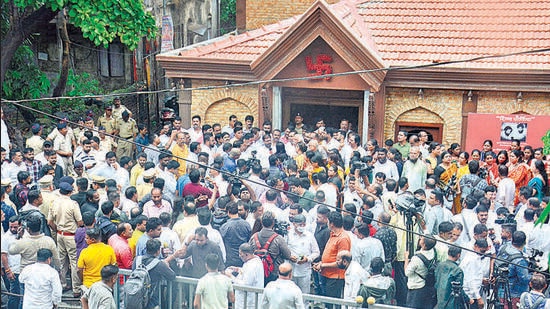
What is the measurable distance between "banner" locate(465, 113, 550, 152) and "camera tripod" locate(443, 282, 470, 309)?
24.1ft

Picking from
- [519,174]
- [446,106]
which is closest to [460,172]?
[519,174]

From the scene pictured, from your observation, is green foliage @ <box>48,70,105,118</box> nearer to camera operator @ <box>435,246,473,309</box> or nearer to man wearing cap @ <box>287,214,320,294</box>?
man wearing cap @ <box>287,214,320,294</box>

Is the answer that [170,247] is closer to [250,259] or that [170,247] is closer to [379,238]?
[250,259]

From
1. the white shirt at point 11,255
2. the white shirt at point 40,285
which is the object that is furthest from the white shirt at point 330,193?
the white shirt at point 11,255

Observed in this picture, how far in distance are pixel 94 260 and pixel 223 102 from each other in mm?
9421

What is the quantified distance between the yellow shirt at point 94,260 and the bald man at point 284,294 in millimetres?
1993

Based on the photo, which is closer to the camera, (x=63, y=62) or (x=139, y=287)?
(x=139, y=287)

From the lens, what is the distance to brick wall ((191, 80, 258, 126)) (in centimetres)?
1655

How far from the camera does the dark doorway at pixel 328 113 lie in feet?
58.2

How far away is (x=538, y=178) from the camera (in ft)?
35.9

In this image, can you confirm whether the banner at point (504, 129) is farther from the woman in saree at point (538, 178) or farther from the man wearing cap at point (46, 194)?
the man wearing cap at point (46, 194)

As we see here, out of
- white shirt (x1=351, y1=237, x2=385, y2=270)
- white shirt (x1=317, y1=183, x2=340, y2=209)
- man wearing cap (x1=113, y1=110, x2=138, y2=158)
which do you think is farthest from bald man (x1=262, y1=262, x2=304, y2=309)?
man wearing cap (x1=113, y1=110, x2=138, y2=158)

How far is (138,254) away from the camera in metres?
7.97

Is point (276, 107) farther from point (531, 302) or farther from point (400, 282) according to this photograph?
point (531, 302)
